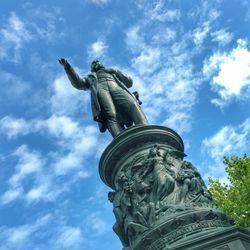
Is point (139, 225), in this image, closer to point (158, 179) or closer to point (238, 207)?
point (158, 179)

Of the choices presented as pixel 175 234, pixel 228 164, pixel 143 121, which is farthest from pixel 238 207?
pixel 175 234

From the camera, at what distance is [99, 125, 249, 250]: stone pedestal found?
625cm

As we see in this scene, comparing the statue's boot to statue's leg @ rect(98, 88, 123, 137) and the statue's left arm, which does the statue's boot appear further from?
the statue's left arm

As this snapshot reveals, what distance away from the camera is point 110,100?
970 centimetres

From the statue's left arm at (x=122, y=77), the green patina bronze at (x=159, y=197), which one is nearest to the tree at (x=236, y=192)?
the statue's left arm at (x=122, y=77)

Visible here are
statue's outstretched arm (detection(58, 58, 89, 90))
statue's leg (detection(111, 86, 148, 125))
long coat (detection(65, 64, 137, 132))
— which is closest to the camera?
statue's leg (detection(111, 86, 148, 125))

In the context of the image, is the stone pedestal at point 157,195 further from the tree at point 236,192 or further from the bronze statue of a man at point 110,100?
the tree at point 236,192

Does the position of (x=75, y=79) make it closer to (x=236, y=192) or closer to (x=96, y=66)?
(x=96, y=66)

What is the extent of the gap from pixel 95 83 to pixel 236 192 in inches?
333

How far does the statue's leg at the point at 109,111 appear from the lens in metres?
9.28

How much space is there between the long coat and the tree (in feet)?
19.7

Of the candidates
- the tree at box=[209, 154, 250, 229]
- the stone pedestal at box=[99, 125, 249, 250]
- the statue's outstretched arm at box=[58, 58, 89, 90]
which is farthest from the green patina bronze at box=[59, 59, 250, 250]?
the tree at box=[209, 154, 250, 229]

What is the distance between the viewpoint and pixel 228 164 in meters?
18.3

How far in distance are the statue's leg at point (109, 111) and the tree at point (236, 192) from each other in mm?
6456
